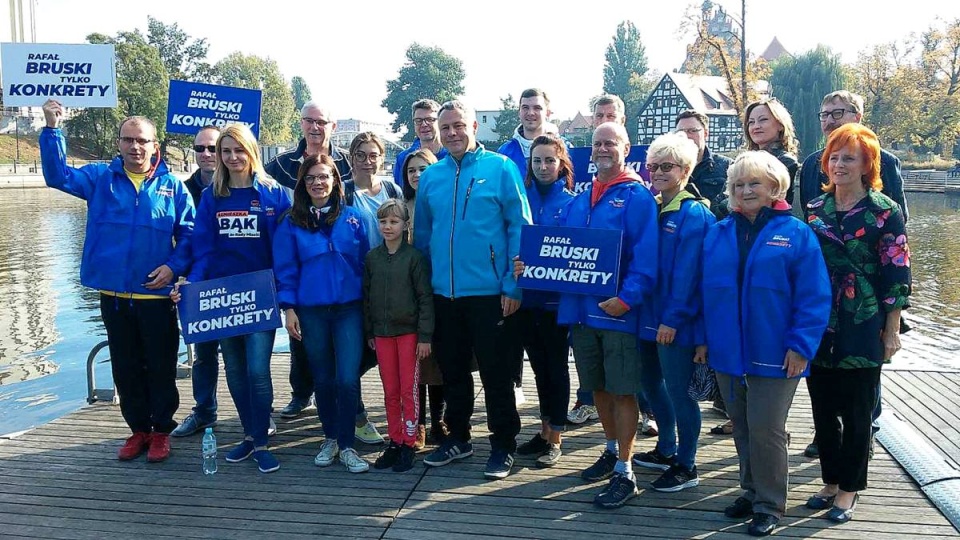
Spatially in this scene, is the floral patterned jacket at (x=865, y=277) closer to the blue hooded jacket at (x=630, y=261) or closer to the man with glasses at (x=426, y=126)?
the blue hooded jacket at (x=630, y=261)

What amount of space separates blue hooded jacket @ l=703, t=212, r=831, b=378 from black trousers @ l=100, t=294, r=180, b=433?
3712 millimetres

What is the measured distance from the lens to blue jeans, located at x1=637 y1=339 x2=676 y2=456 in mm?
4715

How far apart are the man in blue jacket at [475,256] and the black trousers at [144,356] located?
195 cm

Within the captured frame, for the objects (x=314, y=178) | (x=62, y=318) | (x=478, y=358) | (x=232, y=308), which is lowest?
(x=62, y=318)

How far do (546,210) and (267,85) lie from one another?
100.0 metres

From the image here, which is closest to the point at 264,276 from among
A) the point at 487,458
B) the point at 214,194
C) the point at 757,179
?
Result: the point at 214,194

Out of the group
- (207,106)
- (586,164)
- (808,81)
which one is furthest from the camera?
(808,81)

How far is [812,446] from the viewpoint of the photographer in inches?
208

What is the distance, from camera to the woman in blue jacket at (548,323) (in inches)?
198

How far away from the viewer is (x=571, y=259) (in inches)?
175

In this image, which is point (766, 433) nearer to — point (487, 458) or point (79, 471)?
point (487, 458)

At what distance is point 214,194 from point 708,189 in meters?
3.43

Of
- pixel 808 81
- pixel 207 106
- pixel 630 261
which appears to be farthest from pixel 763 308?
pixel 808 81

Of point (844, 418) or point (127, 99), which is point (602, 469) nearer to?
point (844, 418)
